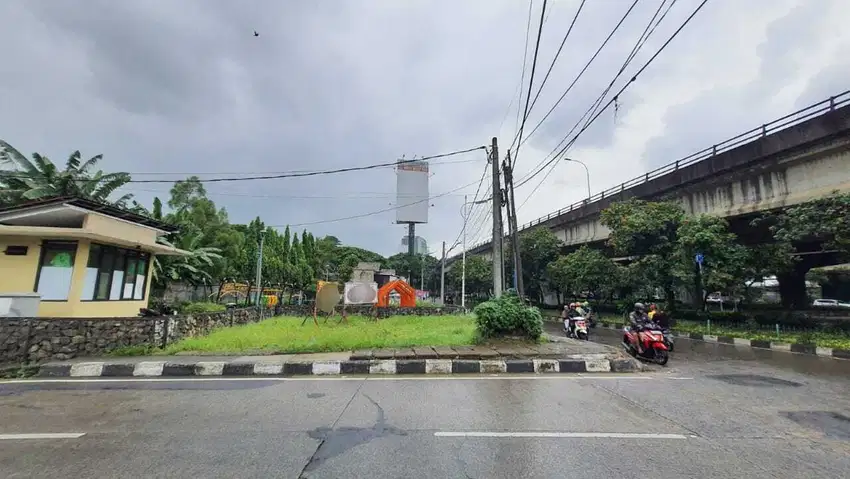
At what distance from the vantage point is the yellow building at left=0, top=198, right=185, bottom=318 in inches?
434

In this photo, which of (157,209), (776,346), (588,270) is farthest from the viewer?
(588,270)

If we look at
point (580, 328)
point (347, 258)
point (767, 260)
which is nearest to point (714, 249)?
point (767, 260)

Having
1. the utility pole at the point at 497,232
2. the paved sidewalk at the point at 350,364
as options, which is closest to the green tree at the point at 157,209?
the paved sidewalk at the point at 350,364

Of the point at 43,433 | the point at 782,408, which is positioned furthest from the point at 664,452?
the point at 43,433

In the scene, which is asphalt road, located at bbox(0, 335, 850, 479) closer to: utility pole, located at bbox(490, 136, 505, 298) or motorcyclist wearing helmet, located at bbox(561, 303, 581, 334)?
utility pole, located at bbox(490, 136, 505, 298)

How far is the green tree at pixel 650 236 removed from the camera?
19375mm

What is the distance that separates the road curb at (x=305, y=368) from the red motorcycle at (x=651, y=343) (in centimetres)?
122

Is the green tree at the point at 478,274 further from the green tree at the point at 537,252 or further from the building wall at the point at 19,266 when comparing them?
the building wall at the point at 19,266

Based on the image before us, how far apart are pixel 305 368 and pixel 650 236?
687 inches

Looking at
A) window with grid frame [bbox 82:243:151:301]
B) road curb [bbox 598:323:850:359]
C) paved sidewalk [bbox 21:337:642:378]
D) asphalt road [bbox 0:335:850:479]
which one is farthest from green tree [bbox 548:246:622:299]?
window with grid frame [bbox 82:243:151:301]

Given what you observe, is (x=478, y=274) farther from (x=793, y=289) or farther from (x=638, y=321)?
(x=638, y=321)

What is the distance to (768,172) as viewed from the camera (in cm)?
1567

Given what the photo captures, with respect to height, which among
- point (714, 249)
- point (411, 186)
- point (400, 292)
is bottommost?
point (400, 292)

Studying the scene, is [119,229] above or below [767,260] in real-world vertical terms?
above
